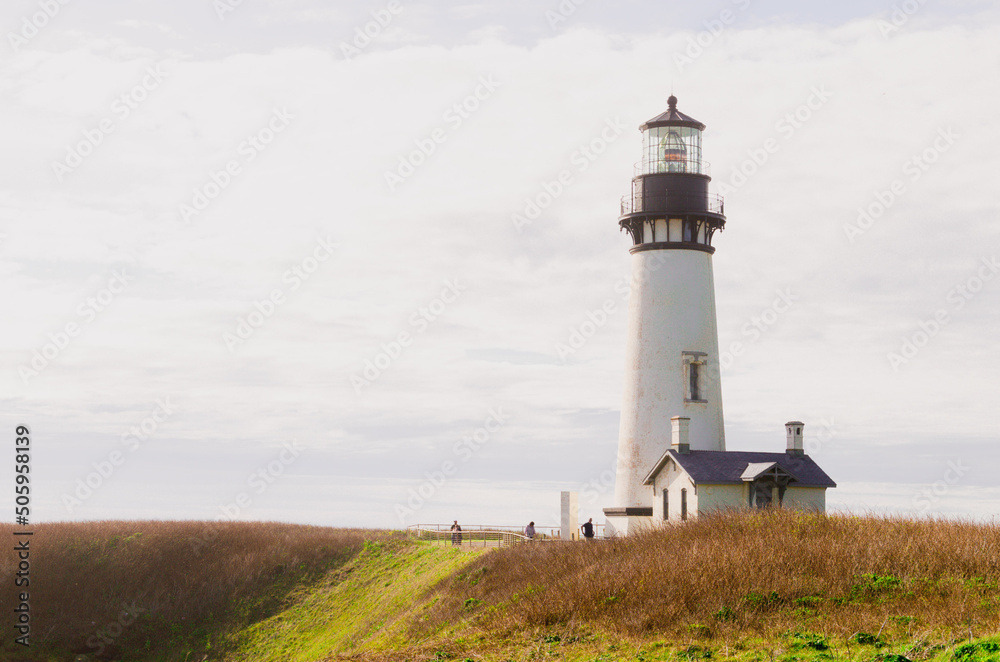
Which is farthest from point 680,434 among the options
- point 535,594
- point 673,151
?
point 535,594

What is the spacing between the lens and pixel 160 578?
37750mm

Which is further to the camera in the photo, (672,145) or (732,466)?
(672,145)

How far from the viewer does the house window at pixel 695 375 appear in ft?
113

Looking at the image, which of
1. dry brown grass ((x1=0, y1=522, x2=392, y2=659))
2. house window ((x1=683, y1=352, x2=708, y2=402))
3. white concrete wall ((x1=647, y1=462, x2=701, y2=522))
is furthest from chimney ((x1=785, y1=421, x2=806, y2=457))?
dry brown grass ((x1=0, y1=522, x2=392, y2=659))

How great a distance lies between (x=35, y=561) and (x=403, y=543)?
15320 mm

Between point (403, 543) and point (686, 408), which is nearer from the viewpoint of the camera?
point (686, 408)

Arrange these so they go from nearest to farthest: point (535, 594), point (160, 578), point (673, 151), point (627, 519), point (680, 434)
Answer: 1. point (535, 594)
2. point (680, 434)
3. point (627, 519)
4. point (673, 151)
5. point (160, 578)

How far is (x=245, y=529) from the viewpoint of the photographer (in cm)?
4219

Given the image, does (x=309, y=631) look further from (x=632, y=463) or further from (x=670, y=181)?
(x=670, y=181)

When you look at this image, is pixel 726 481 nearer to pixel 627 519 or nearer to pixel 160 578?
pixel 627 519

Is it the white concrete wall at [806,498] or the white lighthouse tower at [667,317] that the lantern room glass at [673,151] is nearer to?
the white lighthouse tower at [667,317]

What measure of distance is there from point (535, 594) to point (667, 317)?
15957 millimetres

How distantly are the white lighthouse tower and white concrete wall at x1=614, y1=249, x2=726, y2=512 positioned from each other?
0.12 feet

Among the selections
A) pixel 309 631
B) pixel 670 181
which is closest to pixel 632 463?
pixel 670 181
